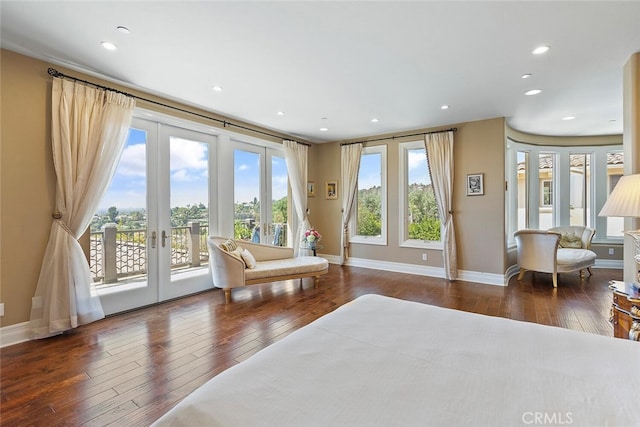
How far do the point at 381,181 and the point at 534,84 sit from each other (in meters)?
2.97

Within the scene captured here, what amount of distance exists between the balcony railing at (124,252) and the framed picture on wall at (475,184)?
451 centimetres

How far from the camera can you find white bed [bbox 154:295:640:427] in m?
0.85

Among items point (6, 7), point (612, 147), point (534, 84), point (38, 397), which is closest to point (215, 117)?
point (6, 7)

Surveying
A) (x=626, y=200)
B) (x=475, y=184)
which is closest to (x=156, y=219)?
(x=626, y=200)

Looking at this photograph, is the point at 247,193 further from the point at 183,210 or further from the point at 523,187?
the point at 523,187

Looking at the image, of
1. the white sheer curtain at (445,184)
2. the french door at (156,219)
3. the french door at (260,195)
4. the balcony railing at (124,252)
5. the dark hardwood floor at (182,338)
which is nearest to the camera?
Answer: the dark hardwood floor at (182,338)

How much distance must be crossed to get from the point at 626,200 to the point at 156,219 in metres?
4.69

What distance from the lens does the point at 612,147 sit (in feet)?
20.2

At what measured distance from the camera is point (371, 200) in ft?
20.3

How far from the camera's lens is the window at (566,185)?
6102mm

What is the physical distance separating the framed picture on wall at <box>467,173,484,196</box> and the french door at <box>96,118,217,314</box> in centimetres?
422

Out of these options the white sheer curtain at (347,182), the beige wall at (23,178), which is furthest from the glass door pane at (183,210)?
the white sheer curtain at (347,182)

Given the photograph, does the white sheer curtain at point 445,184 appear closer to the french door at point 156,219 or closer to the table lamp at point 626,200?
the table lamp at point 626,200

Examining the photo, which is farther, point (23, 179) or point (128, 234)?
point (128, 234)
